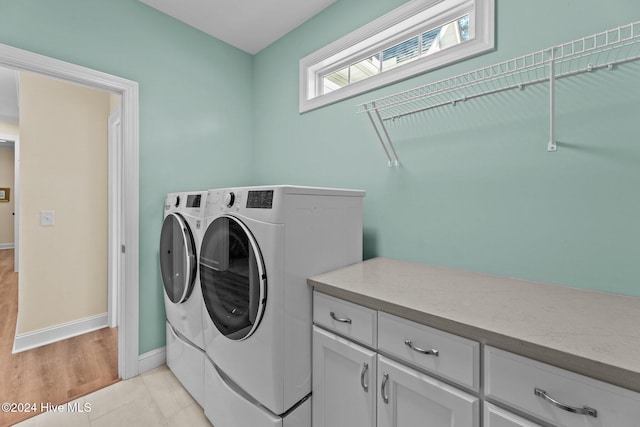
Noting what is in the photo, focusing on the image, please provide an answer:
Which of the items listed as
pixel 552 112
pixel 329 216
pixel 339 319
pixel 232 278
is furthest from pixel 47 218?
pixel 552 112

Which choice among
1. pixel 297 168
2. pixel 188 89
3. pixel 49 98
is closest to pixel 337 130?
pixel 297 168

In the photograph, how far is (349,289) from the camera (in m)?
1.11

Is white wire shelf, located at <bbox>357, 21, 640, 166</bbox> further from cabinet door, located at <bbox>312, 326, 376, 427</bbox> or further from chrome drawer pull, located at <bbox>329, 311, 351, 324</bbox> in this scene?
cabinet door, located at <bbox>312, 326, 376, 427</bbox>

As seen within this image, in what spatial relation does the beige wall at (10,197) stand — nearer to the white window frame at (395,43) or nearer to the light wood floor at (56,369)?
the light wood floor at (56,369)

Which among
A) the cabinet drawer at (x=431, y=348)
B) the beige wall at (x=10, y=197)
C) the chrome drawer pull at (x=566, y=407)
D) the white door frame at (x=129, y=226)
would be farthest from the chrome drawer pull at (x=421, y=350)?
the beige wall at (x=10, y=197)

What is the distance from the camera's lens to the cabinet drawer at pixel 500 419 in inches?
28.2

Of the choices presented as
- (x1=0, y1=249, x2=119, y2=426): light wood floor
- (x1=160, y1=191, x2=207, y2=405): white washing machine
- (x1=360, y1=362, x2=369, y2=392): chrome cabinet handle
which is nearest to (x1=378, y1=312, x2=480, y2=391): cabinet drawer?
(x1=360, y1=362, x2=369, y2=392): chrome cabinet handle

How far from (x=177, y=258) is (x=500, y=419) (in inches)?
71.9

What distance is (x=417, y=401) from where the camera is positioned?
3.03 ft

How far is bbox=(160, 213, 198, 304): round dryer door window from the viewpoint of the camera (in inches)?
64.3

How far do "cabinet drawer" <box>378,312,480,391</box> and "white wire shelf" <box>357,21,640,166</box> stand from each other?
3.19 ft

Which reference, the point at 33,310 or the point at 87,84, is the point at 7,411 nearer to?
the point at 33,310

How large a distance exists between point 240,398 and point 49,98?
301 centimetres

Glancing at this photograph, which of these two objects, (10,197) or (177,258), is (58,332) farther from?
(10,197)
